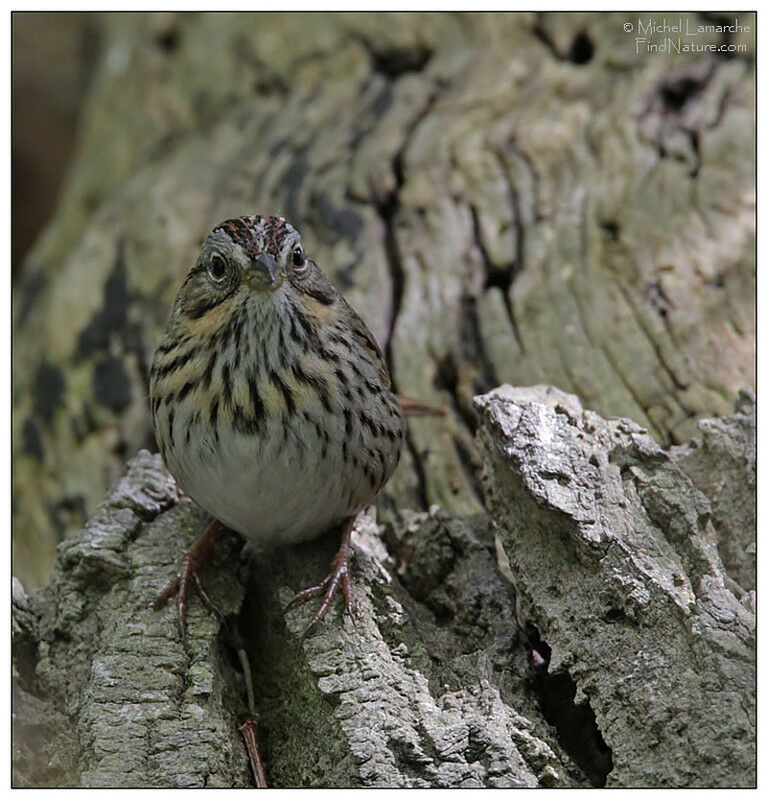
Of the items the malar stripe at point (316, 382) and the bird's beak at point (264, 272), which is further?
the malar stripe at point (316, 382)

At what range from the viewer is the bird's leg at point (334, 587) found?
3484mm

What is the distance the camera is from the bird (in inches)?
144

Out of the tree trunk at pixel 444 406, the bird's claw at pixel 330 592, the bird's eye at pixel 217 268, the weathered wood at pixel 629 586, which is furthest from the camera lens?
the bird's eye at pixel 217 268

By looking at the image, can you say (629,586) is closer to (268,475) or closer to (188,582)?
(268,475)

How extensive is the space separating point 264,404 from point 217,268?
529 mm

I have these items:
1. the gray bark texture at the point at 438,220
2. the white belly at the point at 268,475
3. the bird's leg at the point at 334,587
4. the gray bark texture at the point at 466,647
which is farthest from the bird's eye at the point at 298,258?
the gray bark texture at the point at 438,220

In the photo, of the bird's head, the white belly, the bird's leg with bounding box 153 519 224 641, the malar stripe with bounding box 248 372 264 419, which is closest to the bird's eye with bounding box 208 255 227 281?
the bird's head

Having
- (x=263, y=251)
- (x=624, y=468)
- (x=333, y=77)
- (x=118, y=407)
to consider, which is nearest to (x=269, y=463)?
(x=263, y=251)

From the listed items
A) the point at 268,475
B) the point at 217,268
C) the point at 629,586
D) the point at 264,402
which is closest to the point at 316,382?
the point at 264,402

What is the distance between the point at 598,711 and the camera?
306 cm

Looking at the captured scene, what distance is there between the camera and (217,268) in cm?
376

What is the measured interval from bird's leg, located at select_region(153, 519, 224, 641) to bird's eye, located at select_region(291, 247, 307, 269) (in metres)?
1.06

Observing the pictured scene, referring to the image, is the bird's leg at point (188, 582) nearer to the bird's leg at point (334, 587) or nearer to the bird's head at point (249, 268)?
the bird's leg at point (334, 587)

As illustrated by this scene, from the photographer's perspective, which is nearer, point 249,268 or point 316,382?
point 249,268
